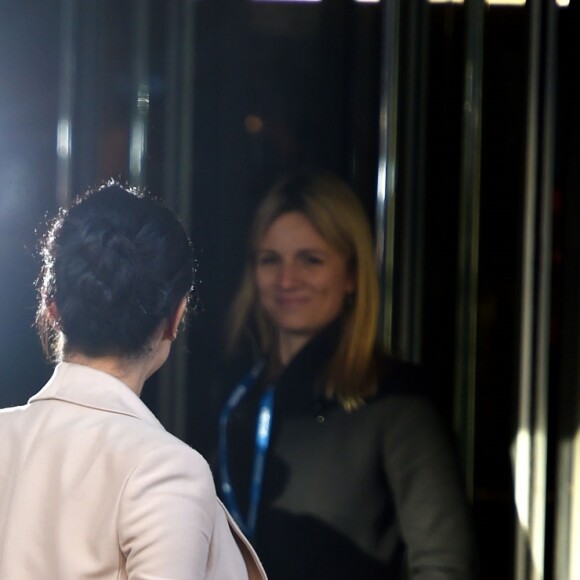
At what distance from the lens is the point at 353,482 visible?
244 cm

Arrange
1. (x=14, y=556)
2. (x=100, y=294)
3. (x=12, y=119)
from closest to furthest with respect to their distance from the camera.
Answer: (x=14, y=556), (x=100, y=294), (x=12, y=119)

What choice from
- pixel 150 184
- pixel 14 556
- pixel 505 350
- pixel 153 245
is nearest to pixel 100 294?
pixel 153 245

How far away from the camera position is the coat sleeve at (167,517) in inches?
53.6

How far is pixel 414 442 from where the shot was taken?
2.46 metres

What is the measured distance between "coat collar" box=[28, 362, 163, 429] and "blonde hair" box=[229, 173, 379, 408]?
3.10 feet

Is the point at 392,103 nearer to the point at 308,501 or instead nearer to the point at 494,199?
the point at 494,199

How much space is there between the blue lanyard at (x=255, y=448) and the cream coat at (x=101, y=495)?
90 cm

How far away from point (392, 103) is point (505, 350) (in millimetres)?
654

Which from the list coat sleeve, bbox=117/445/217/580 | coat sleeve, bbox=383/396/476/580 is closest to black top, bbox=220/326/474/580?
coat sleeve, bbox=383/396/476/580

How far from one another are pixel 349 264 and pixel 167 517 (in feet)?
3.85

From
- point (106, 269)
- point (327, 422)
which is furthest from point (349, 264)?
point (106, 269)

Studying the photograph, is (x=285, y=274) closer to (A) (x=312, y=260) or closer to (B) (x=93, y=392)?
(A) (x=312, y=260)

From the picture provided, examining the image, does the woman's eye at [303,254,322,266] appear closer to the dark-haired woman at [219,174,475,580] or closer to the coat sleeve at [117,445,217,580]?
the dark-haired woman at [219,174,475,580]

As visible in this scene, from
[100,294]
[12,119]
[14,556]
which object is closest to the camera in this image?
[14,556]
